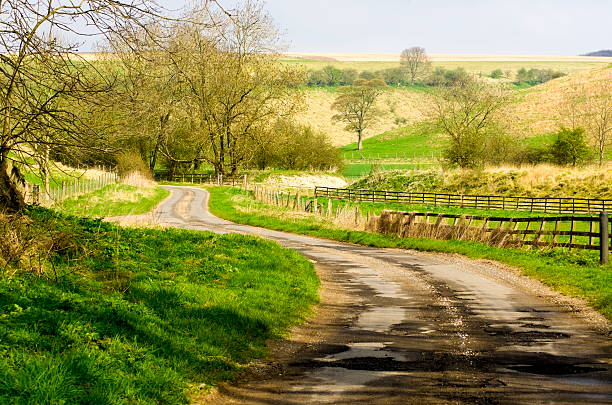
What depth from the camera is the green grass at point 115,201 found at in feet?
124

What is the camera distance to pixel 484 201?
189 ft

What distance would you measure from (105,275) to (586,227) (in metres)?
37.1

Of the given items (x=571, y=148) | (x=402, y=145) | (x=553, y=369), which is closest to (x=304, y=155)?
(x=571, y=148)

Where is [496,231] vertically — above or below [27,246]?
below

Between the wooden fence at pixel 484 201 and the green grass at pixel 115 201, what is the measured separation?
64.7ft

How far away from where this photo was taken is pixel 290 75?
68812 mm

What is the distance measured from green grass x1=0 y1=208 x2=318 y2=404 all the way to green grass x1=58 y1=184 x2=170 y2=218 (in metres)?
21.6

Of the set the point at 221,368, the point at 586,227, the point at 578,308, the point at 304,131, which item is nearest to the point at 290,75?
the point at 304,131

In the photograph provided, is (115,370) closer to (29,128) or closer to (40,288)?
(40,288)

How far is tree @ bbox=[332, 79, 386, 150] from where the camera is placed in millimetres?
128375

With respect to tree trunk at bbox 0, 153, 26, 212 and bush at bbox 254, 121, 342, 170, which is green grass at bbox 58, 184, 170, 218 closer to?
tree trunk at bbox 0, 153, 26, 212

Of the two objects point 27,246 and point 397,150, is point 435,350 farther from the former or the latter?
point 397,150

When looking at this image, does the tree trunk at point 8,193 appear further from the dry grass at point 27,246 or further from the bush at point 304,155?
the bush at point 304,155

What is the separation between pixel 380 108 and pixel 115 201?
142 meters
